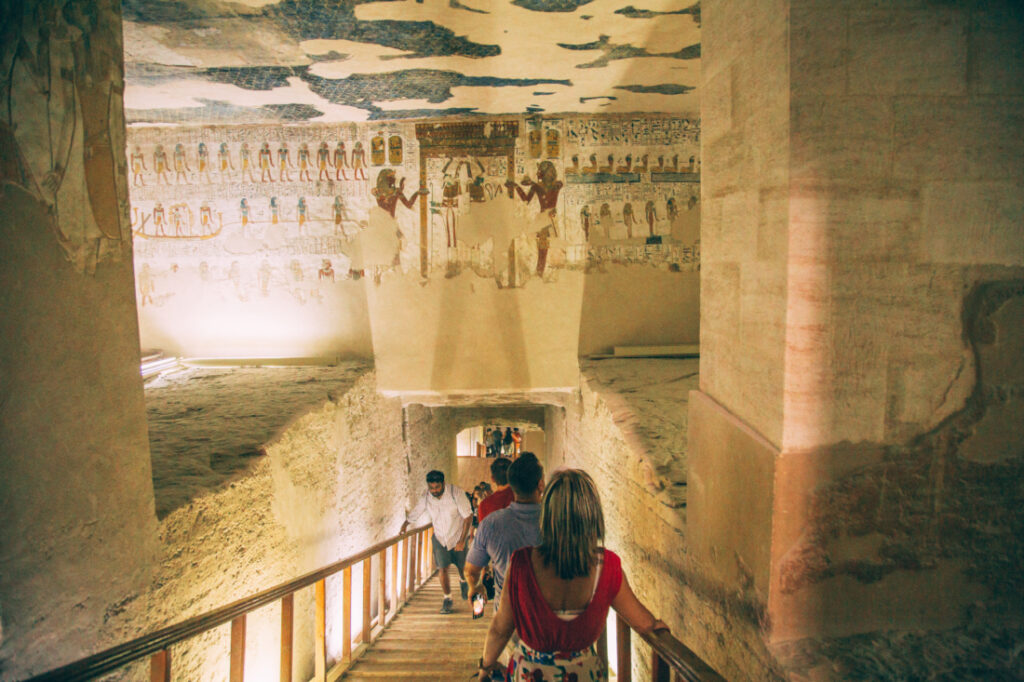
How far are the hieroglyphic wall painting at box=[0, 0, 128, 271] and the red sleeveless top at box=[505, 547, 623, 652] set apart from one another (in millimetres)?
1899

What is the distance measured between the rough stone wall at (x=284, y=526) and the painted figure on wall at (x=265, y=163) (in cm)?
242

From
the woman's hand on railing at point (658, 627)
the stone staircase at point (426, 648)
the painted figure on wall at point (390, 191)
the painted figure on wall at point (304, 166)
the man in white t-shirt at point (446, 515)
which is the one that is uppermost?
the painted figure on wall at point (304, 166)

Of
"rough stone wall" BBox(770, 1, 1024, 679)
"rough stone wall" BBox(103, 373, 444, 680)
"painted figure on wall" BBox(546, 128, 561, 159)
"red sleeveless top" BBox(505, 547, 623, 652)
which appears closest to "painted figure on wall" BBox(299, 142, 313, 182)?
"rough stone wall" BBox(103, 373, 444, 680)

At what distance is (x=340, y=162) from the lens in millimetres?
6602

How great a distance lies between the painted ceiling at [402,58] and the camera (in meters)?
4.24

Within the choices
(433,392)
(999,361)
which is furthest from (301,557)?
(999,361)

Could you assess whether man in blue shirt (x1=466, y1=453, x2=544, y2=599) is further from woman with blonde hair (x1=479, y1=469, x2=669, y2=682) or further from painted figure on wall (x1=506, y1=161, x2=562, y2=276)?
painted figure on wall (x1=506, y1=161, x2=562, y2=276)

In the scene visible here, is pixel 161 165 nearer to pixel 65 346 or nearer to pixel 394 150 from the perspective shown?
pixel 394 150

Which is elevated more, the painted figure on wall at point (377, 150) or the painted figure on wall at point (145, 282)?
the painted figure on wall at point (377, 150)

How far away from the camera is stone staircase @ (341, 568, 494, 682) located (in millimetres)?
3578

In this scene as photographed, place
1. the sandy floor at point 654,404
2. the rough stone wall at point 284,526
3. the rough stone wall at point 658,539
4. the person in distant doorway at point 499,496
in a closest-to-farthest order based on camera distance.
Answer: the rough stone wall at point 658,539 < the rough stone wall at point 284,526 < the sandy floor at point 654,404 < the person in distant doorway at point 499,496

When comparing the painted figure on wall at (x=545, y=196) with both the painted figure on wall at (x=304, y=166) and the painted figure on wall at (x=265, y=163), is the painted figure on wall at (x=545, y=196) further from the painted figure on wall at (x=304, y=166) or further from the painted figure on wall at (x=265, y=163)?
the painted figure on wall at (x=265, y=163)

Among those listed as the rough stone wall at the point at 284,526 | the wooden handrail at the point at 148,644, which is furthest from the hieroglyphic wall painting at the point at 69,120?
the rough stone wall at the point at 284,526

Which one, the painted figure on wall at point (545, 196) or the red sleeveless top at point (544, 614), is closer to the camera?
the red sleeveless top at point (544, 614)
